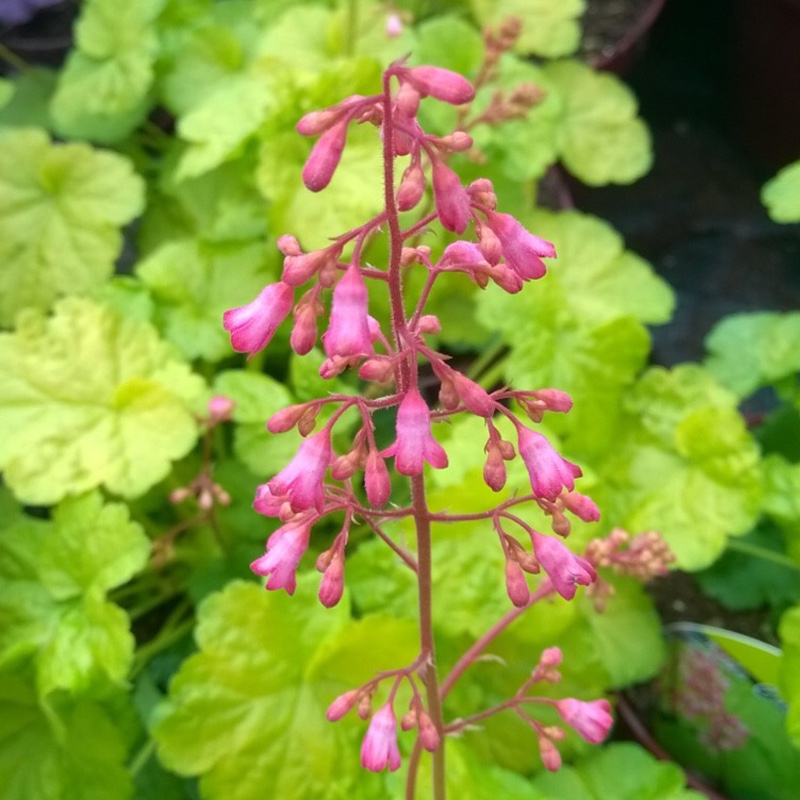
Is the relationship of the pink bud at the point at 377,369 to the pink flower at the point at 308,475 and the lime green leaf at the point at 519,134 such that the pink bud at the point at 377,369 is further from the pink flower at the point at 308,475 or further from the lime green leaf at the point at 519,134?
the lime green leaf at the point at 519,134

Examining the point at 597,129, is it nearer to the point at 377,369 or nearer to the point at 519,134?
the point at 519,134

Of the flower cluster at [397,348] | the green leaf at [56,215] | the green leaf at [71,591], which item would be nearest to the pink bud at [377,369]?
the flower cluster at [397,348]

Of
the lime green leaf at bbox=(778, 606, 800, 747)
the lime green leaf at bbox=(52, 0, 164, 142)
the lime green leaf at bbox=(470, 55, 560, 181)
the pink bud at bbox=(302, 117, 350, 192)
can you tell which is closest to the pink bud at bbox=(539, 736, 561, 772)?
the lime green leaf at bbox=(778, 606, 800, 747)

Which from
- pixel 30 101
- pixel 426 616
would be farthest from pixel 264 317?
pixel 30 101

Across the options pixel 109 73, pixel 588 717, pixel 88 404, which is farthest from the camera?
pixel 109 73

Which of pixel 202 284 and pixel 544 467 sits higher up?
pixel 544 467

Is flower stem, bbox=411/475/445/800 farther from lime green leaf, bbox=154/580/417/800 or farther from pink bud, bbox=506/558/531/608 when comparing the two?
lime green leaf, bbox=154/580/417/800

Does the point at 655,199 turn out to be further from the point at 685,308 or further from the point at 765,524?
the point at 765,524
